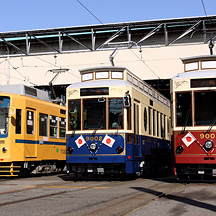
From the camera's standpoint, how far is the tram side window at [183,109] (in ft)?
41.7

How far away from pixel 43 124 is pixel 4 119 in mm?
2295

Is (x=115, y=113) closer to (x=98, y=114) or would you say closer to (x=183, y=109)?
(x=98, y=114)

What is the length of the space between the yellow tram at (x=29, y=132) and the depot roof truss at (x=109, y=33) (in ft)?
42.6

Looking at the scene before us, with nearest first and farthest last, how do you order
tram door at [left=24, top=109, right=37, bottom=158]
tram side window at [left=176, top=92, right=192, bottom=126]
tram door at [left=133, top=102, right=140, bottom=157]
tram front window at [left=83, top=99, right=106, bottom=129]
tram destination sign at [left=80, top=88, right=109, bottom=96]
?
tram side window at [left=176, top=92, right=192, bottom=126] < tram front window at [left=83, top=99, right=106, bottom=129] < tram destination sign at [left=80, top=88, right=109, bottom=96] < tram door at [left=133, top=102, right=140, bottom=157] < tram door at [left=24, top=109, right=37, bottom=158]

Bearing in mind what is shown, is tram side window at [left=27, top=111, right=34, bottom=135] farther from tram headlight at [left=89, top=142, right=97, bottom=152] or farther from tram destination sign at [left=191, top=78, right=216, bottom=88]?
tram destination sign at [left=191, top=78, right=216, bottom=88]

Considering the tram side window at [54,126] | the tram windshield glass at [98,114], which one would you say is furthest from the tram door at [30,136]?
the tram windshield glass at [98,114]

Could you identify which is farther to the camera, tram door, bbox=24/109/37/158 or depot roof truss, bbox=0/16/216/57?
depot roof truss, bbox=0/16/216/57

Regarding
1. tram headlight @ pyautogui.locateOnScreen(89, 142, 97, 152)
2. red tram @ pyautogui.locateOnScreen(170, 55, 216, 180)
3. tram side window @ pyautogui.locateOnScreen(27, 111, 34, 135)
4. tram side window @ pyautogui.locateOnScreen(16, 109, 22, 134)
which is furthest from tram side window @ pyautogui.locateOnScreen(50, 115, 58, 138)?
red tram @ pyautogui.locateOnScreen(170, 55, 216, 180)

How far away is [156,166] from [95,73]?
16.4 ft

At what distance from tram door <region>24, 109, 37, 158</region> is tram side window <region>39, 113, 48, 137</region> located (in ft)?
1.57

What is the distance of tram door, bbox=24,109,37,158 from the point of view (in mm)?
16125

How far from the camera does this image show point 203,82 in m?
12.8

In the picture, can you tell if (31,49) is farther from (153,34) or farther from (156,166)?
(156,166)

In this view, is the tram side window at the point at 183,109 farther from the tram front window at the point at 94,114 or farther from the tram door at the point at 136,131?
the tram front window at the point at 94,114
